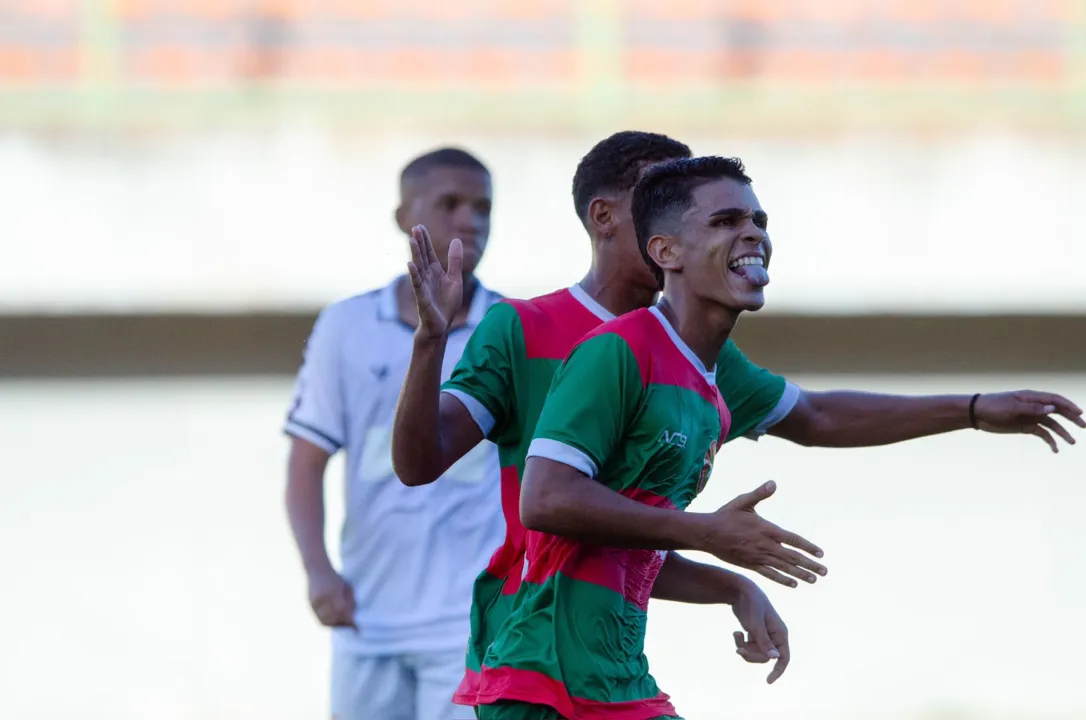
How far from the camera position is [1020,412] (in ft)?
10.6

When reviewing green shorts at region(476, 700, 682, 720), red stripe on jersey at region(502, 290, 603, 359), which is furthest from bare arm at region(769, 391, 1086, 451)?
green shorts at region(476, 700, 682, 720)

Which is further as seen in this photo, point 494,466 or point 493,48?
point 493,48

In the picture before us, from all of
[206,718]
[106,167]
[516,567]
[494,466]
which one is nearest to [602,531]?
[516,567]

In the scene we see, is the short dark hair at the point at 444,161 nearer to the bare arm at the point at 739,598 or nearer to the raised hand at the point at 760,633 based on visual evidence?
the bare arm at the point at 739,598

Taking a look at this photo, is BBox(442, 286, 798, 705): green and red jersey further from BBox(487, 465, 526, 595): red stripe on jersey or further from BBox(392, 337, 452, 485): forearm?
BBox(392, 337, 452, 485): forearm

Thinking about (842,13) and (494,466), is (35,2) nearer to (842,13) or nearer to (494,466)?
(842,13)

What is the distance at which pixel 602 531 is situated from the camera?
2.46 meters

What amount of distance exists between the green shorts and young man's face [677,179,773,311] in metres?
0.70

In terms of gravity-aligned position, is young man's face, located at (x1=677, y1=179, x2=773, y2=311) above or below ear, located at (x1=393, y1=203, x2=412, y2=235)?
below

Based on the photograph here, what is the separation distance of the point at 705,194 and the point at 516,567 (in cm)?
72

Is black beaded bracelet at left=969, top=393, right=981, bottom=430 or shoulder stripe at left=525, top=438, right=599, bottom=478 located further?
black beaded bracelet at left=969, top=393, right=981, bottom=430

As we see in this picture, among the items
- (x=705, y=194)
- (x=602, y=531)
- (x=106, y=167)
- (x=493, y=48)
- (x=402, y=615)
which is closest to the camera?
(x=602, y=531)

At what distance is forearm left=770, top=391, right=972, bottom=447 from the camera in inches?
132

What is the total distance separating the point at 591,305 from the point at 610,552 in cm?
58
